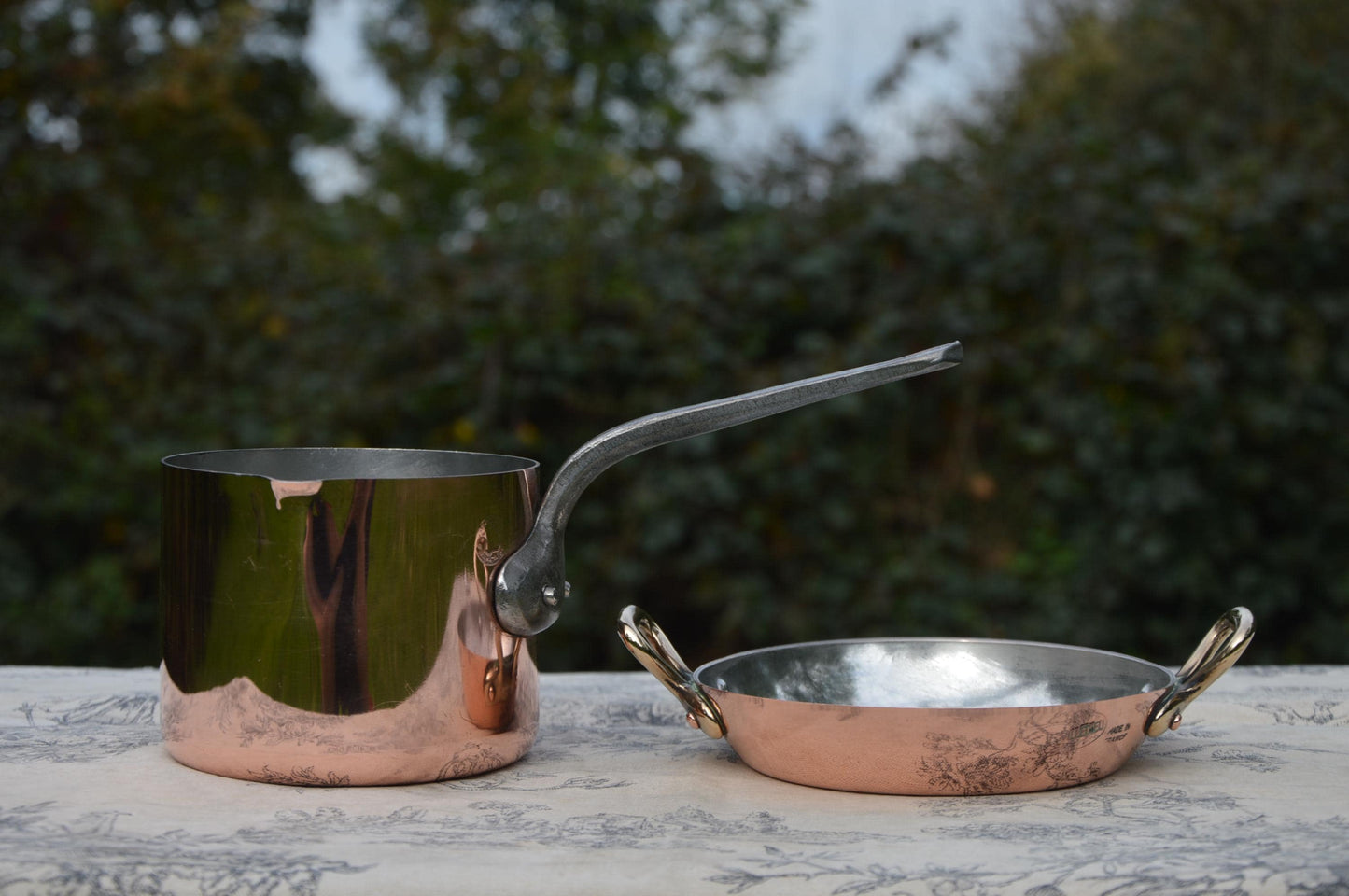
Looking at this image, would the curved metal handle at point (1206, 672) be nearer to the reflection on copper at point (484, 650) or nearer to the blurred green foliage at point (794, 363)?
the reflection on copper at point (484, 650)

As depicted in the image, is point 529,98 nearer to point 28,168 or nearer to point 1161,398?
point 28,168

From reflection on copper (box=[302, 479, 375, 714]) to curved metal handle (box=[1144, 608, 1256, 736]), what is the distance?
1.65ft

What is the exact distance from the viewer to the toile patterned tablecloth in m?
0.62

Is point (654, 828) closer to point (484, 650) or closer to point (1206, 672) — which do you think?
point (484, 650)

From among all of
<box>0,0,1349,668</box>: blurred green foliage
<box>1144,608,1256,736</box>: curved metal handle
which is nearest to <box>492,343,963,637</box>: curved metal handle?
<box>1144,608,1256,736</box>: curved metal handle

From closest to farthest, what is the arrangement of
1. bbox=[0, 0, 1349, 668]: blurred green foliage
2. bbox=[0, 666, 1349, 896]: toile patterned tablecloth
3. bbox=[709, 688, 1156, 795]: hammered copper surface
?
bbox=[0, 666, 1349, 896]: toile patterned tablecloth < bbox=[709, 688, 1156, 795]: hammered copper surface < bbox=[0, 0, 1349, 668]: blurred green foliage

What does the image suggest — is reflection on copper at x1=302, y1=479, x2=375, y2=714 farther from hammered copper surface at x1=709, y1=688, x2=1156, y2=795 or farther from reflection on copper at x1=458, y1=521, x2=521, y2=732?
hammered copper surface at x1=709, y1=688, x2=1156, y2=795

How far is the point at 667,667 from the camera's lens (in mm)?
824

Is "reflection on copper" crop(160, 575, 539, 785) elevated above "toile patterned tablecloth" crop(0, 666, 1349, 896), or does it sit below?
above

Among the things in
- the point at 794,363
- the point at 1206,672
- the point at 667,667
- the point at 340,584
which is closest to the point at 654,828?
the point at 667,667

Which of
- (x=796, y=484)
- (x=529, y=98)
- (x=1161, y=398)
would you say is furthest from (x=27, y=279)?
(x=529, y=98)

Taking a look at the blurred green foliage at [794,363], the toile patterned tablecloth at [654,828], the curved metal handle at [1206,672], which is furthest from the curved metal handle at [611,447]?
the blurred green foliage at [794,363]

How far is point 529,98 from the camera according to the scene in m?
5.74

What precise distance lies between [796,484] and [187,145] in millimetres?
2927
